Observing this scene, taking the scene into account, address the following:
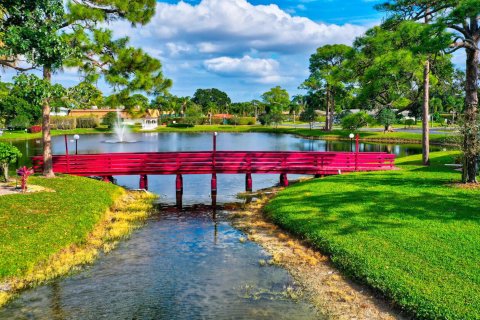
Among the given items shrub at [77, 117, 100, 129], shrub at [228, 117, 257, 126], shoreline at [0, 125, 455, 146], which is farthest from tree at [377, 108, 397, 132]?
shrub at [77, 117, 100, 129]

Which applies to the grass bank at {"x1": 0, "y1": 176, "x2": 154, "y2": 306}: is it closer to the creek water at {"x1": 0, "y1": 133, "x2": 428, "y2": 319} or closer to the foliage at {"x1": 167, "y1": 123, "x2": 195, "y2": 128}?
the creek water at {"x1": 0, "y1": 133, "x2": 428, "y2": 319}

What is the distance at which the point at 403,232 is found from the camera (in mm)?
15781

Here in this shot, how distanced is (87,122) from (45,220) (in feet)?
401

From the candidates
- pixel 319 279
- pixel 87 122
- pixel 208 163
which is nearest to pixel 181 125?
pixel 87 122

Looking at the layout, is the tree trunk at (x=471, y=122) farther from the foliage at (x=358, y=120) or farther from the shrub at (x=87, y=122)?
the shrub at (x=87, y=122)

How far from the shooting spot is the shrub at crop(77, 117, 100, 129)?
5168 inches

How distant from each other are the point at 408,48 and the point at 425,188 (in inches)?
308

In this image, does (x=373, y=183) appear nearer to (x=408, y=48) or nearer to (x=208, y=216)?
(x=408, y=48)

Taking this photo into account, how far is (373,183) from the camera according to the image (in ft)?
82.5

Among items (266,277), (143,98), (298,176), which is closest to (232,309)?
(266,277)

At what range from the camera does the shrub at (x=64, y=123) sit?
121 m

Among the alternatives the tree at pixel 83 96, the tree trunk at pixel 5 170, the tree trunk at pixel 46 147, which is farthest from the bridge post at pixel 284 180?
the tree trunk at pixel 5 170

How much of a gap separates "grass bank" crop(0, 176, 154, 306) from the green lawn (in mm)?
8552

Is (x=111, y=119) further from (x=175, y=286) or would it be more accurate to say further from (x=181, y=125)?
(x=175, y=286)
